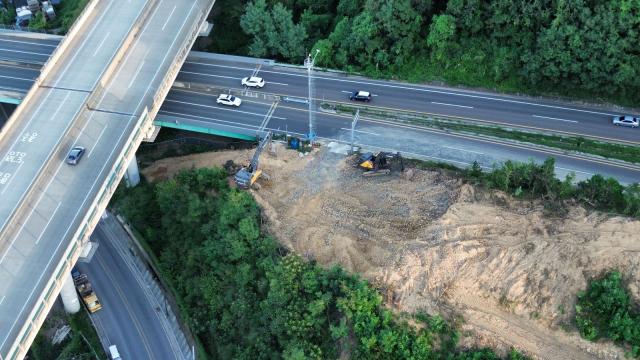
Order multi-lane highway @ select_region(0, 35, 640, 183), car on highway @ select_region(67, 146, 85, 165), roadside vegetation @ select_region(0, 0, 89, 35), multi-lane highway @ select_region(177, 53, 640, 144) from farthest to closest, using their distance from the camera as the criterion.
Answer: roadside vegetation @ select_region(0, 0, 89, 35) → multi-lane highway @ select_region(177, 53, 640, 144) → multi-lane highway @ select_region(0, 35, 640, 183) → car on highway @ select_region(67, 146, 85, 165)

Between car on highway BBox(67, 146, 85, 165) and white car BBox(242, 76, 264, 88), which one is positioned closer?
car on highway BBox(67, 146, 85, 165)

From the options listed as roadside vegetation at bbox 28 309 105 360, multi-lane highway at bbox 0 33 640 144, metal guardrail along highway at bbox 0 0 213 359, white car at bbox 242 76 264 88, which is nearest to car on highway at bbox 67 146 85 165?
metal guardrail along highway at bbox 0 0 213 359

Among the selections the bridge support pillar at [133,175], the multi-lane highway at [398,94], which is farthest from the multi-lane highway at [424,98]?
the bridge support pillar at [133,175]

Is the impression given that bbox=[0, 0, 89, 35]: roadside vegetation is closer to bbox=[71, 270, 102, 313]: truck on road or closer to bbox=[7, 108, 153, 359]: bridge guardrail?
bbox=[7, 108, 153, 359]: bridge guardrail

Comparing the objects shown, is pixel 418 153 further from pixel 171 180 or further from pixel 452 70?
pixel 171 180

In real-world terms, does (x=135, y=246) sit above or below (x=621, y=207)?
below

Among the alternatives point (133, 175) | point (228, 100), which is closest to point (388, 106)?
point (228, 100)

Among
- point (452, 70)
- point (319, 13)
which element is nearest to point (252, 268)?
point (452, 70)
